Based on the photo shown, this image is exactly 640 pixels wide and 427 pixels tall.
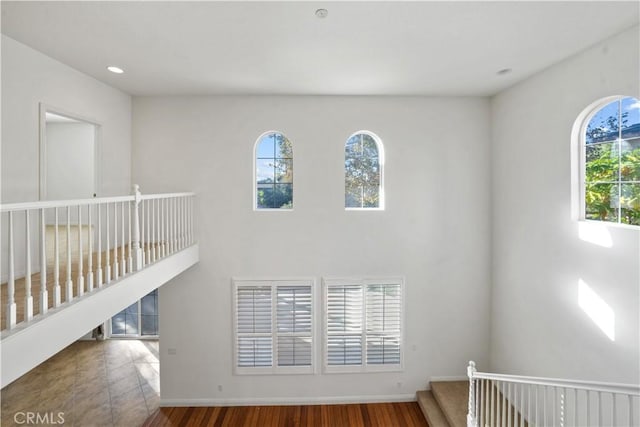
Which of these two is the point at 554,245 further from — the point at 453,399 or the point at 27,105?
the point at 27,105

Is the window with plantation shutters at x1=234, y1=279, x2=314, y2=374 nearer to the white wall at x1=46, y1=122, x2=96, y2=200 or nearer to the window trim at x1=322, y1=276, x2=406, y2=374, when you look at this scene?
the window trim at x1=322, y1=276, x2=406, y2=374

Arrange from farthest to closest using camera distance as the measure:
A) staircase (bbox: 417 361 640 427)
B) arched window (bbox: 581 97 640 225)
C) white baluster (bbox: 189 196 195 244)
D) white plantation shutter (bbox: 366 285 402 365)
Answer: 1. white plantation shutter (bbox: 366 285 402 365)
2. white baluster (bbox: 189 196 195 244)
3. arched window (bbox: 581 97 640 225)
4. staircase (bbox: 417 361 640 427)

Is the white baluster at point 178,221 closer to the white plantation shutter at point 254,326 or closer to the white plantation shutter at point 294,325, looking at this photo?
the white plantation shutter at point 254,326

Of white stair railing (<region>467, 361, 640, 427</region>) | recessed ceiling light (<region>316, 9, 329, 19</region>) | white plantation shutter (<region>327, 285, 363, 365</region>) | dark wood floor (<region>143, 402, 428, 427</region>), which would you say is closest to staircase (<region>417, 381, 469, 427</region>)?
dark wood floor (<region>143, 402, 428, 427</region>)

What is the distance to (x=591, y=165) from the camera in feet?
12.2

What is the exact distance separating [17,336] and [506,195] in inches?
235

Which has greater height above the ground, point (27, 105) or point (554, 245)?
point (27, 105)

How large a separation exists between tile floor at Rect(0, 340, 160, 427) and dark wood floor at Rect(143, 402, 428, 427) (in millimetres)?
610

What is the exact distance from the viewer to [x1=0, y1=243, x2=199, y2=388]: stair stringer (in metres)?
2.07

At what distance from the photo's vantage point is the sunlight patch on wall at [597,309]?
3.29 metres

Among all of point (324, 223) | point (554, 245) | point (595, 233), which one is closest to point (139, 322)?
point (324, 223)

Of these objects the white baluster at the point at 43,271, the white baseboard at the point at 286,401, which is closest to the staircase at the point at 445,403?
the white baseboard at the point at 286,401

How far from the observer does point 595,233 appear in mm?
3494

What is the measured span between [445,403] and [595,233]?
3.24 metres
